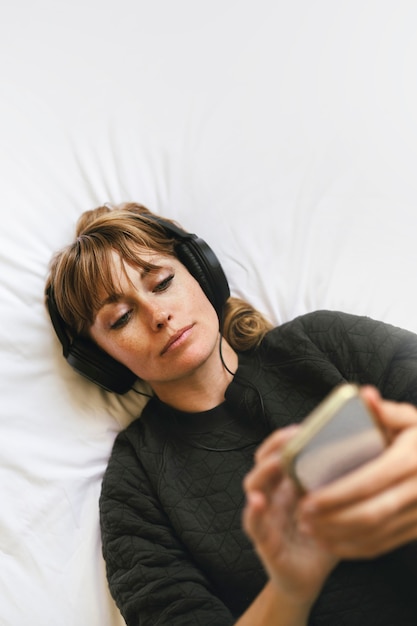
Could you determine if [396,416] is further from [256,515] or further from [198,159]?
[198,159]

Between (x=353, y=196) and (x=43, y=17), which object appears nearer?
(x=353, y=196)

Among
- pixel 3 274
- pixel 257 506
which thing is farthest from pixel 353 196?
pixel 257 506

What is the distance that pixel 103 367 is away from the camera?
41.9 inches

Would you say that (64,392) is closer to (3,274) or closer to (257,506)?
(3,274)

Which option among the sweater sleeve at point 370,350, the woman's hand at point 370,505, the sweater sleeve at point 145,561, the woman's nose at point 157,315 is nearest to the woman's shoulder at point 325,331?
the sweater sleeve at point 370,350

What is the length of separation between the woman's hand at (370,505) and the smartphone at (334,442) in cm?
1

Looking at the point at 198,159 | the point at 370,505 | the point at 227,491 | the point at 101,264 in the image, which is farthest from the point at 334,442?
the point at 198,159

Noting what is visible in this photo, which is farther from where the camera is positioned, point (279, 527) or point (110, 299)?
point (110, 299)

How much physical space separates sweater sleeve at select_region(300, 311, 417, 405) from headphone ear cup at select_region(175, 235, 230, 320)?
0.17 metres

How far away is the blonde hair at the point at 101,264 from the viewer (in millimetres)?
1000

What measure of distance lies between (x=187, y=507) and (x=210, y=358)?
0.85 ft

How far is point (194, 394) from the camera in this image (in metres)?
1.05

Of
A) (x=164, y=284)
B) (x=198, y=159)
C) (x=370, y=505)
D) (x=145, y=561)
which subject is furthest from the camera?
(x=198, y=159)

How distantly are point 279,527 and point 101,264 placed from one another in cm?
58
